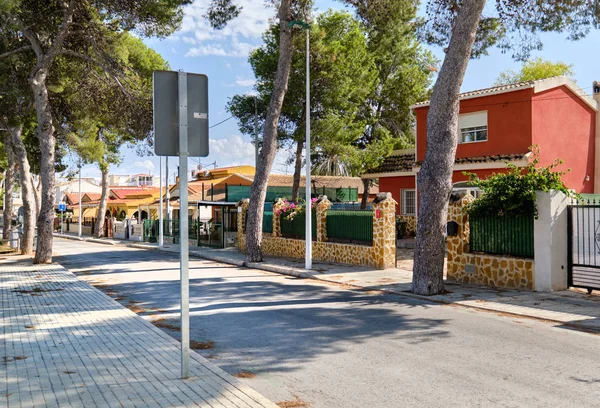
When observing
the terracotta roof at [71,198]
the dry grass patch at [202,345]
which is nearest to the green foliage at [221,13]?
the dry grass patch at [202,345]

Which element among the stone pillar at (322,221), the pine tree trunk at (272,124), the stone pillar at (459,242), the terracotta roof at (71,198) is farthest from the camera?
the terracotta roof at (71,198)

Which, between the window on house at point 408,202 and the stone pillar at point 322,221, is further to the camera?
the window on house at point 408,202

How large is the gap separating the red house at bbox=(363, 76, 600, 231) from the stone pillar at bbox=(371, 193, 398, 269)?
217 inches

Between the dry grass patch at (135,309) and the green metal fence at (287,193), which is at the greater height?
the green metal fence at (287,193)

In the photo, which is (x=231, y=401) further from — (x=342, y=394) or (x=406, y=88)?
(x=406, y=88)

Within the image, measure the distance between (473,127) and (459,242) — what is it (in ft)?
36.6

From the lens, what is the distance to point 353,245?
749 inches

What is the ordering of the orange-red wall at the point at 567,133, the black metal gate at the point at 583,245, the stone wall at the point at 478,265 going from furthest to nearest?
the orange-red wall at the point at 567,133 → the stone wall at the point at 478,265 → the black metal gate at the point at 583,245

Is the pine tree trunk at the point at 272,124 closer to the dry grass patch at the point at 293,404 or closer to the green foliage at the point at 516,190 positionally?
the green foliage at the point at 516,190

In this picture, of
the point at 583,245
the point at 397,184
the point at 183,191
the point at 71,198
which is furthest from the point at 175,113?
the point at 71,198

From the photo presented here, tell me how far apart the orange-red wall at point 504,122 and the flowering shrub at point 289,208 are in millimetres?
5540

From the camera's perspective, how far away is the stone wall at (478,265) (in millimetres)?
12728

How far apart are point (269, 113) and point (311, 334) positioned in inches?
519

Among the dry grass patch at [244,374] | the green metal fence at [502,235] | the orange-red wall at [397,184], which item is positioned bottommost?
the dry grass patch at [244,374]
